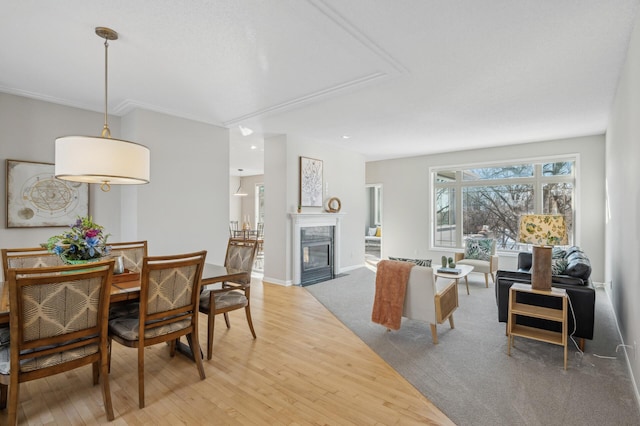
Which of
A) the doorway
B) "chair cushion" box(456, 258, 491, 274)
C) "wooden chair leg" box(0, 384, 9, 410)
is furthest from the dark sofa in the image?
the doorway

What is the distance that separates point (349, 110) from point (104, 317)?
139 inches

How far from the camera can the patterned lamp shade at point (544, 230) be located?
10.2 ft

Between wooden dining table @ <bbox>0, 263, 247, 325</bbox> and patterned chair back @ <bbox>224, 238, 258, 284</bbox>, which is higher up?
patterned chair back @ <bbox>224, 238, 258, 284</bbox>

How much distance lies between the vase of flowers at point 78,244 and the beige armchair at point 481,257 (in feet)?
17.8

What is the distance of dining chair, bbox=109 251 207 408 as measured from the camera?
88.6 inches

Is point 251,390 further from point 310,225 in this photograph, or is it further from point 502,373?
point 310,225

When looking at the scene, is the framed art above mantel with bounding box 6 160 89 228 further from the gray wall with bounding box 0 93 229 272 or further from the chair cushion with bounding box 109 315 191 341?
the chair cushion with bounding box 109 315 191 341

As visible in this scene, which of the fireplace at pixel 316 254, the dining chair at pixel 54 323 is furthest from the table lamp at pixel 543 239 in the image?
the fireplace at pixel 316 254

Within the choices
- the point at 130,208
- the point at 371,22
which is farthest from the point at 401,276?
the point at 130,208

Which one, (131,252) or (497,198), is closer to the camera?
(131,252)

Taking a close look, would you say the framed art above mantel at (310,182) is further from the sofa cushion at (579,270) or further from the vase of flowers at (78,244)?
the sofa cushion at (579,270)

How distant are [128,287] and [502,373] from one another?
2.93 meters

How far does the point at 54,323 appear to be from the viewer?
1864 mm

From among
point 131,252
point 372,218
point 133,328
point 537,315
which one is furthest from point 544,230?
point 372,218
